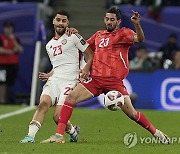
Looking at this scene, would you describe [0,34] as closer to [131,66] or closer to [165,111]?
[131,66]

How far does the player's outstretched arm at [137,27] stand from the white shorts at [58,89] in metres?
1.28

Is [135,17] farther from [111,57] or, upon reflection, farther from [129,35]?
[111,57]

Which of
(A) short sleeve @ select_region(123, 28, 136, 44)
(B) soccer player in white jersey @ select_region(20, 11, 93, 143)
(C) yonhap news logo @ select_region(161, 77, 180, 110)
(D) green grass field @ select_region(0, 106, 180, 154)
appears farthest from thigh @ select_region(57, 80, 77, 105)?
(C) yonhap news logo @ select_region(161, 77, 180, 110)

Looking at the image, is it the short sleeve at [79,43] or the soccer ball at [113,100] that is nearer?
the soccer ball at [113,100]

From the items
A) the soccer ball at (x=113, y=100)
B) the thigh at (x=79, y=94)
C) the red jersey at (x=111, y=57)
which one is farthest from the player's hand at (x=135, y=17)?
the thigh at (x=79, y=94)

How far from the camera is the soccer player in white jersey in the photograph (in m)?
12.1

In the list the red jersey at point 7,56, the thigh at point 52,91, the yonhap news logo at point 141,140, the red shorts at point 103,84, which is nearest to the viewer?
the yonhap news logo at point 141,140

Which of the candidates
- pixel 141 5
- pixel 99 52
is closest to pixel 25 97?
pixel 141 5

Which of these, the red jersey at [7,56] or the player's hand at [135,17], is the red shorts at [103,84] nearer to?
the player's hand at [135,17]

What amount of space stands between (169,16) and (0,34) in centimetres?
509

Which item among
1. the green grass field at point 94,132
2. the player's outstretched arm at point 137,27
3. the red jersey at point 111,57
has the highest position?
the player's outstretched arm at point 137,27

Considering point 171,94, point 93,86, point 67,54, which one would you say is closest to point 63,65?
point 67,54

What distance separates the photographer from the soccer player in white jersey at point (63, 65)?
12.1 m

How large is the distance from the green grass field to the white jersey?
1100 mm
